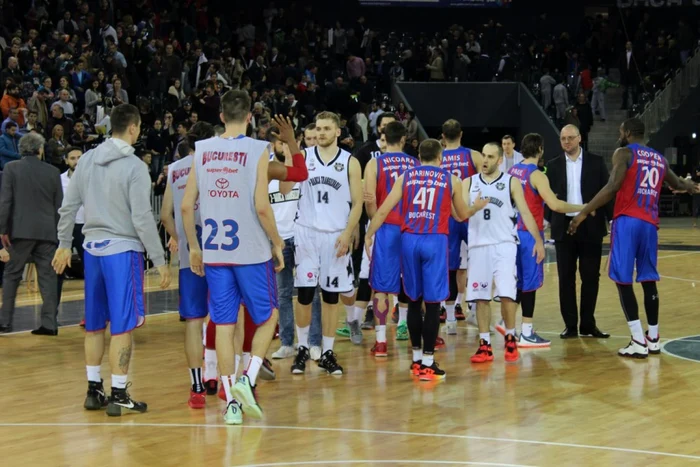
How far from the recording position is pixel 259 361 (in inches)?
296

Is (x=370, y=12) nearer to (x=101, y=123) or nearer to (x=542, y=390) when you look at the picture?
(x=101, y=123)

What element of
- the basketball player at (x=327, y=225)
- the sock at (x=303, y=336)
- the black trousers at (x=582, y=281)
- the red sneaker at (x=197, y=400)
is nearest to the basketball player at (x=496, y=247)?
the black trousers at (x=582, y=281)

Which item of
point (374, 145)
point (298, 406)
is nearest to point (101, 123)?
point (374, 145)

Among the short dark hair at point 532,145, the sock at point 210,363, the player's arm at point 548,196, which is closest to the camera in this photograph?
the sock at point 210,363

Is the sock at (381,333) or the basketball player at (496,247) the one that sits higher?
the basketball player at (496,247)

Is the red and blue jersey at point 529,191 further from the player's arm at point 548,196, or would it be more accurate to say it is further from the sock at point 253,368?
the sock at point 253,368

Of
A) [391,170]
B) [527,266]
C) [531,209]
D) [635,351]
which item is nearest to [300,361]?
[391,170]

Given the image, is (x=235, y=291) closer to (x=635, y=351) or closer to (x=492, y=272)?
(x=492, y=272)

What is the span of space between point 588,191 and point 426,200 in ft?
9.00

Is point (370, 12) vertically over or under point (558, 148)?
over

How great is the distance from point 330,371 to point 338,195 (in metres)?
1.49

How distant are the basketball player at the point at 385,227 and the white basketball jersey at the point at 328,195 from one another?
53 cm

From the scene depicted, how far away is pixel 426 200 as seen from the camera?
8.89m

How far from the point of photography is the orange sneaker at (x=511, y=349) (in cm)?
983
